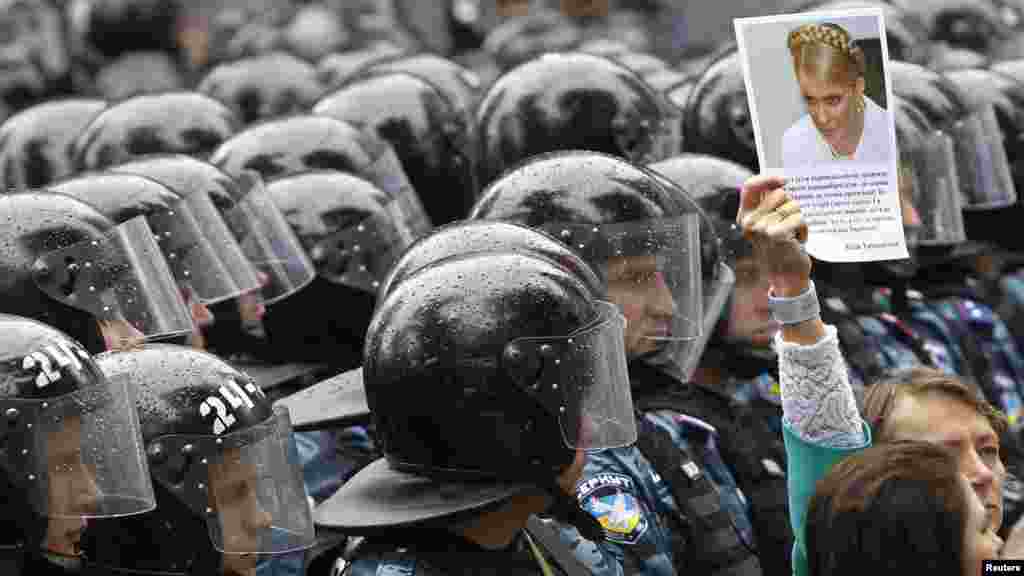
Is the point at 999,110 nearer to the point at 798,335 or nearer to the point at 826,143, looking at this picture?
the point at 826,143

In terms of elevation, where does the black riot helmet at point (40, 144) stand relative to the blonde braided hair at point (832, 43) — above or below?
below

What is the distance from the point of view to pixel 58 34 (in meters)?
14.0

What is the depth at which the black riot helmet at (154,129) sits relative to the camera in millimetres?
6410

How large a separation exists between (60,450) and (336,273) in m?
1.73

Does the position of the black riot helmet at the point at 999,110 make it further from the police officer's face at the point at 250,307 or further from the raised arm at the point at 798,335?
the raised arm at the point at 798,335

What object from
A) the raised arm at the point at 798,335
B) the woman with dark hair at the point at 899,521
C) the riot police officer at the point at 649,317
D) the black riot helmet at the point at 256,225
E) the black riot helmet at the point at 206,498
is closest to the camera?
the woman with dark hair at the point at 899,521

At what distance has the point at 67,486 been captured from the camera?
11.2ft

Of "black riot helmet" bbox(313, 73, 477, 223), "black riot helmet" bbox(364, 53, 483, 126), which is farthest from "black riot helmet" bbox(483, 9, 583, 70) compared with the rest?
"black riot helmet" bbox(313, 73, 477, 223)

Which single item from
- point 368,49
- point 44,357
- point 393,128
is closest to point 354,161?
point 393,128

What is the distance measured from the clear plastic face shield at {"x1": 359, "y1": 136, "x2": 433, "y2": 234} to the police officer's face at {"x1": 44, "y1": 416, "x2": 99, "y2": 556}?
7.21 ft

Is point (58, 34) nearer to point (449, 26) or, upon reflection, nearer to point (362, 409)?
point (449, 26)

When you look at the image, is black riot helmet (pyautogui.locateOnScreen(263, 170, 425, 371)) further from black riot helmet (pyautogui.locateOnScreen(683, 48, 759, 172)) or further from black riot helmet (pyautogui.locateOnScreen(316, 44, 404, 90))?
black riot helmet (pyautogui.locateOnScreen(316, 44, 404, 90))

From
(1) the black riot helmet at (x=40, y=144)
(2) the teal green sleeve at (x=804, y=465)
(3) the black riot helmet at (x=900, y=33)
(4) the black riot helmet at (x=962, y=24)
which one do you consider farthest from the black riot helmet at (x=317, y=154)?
(4) the black riot helmet at (x=962, y=24)

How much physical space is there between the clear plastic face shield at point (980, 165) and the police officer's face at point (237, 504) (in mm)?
3000
